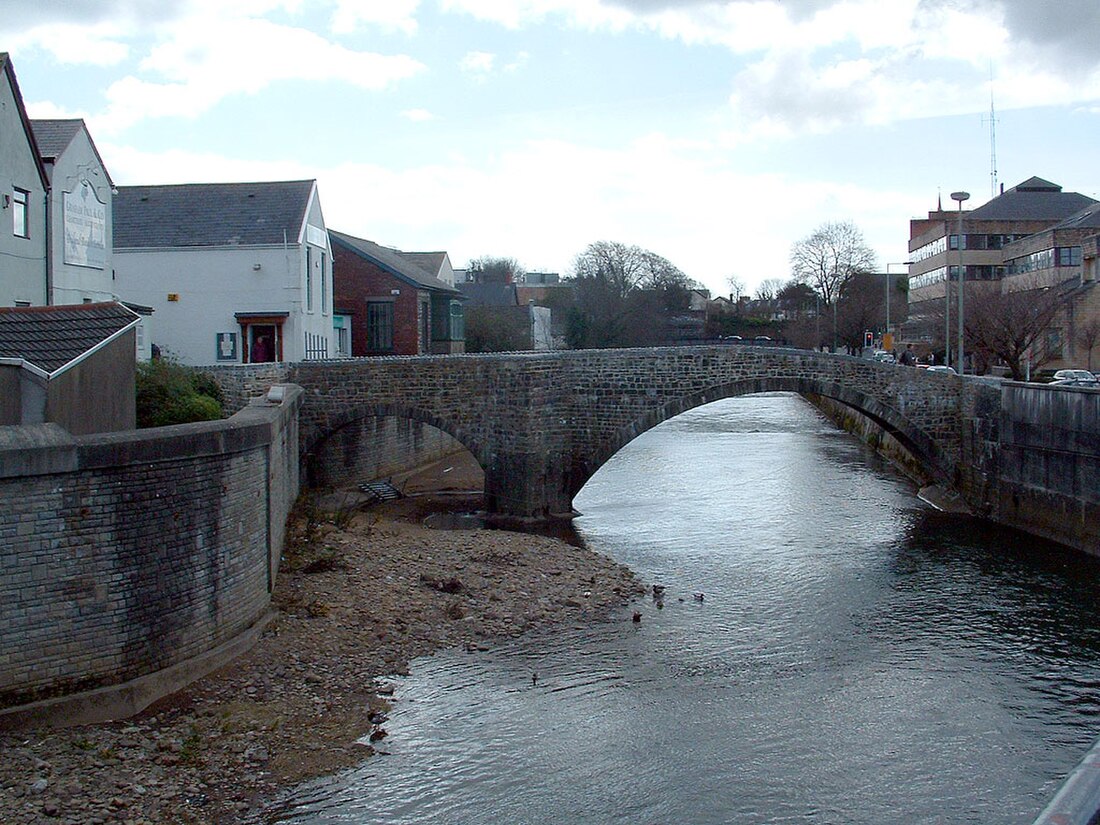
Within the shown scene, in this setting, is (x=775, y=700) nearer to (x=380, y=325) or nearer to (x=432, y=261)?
(x=380, y=325)

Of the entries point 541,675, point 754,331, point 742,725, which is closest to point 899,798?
point 742,725

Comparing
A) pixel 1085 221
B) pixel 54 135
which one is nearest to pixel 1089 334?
pixel 1085 221

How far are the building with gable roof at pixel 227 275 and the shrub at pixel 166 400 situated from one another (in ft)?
34.1

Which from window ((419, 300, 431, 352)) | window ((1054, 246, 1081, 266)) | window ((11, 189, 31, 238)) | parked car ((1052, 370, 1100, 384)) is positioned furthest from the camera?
window ((1054, 246, 1081, 266))

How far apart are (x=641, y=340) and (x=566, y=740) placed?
5927cm

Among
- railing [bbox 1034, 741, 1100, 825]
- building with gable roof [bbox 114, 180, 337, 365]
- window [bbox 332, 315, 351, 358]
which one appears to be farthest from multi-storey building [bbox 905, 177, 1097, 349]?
railing [bbox 1034, 741, 1100, 825]

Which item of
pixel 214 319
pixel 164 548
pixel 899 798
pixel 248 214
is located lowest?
pixel 899 798

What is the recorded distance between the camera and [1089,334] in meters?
40.7

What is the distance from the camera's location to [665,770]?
40.9 ft

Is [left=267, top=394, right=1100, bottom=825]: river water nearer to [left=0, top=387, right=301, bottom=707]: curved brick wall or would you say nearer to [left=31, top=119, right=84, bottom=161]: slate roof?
[left=0, top=387, right=301, bottom=707]: curved brick wall

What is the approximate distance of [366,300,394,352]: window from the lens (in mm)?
42625

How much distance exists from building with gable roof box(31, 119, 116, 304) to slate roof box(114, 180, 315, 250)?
759 centimetres

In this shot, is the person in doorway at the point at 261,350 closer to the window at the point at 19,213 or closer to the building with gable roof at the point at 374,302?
the building with gable roof at the point at 374,302

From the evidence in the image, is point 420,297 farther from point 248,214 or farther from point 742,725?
point 742,725
